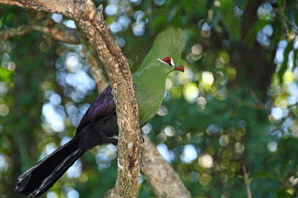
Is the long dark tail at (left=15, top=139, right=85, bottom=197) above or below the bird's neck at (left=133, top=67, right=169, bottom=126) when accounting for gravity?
below

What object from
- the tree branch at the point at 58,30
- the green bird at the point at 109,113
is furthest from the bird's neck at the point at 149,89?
the tree branch at the point at 58,30

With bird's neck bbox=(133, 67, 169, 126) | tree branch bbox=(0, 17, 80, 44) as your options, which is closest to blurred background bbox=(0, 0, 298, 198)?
tree branch bbox=(0, 17, 80, 44)

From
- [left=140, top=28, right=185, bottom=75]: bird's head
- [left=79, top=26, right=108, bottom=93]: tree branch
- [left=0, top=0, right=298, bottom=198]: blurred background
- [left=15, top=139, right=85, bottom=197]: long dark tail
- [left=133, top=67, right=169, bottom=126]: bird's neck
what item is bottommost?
[left=0, top=0, right=298, bottom=198]: blurred background

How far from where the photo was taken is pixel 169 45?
250cm

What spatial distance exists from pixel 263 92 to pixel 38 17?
3.53 metres

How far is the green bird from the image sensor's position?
7.86 ft

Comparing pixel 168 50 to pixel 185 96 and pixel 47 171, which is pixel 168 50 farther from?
pixel 185 96

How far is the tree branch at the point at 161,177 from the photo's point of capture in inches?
122

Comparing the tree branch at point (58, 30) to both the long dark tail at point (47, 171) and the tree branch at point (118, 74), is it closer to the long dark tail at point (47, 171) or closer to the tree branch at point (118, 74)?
the long dark tail at point (47, 171)

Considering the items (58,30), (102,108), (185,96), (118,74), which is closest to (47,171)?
(102,108)

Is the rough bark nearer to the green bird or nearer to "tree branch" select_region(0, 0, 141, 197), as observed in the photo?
"tree branch" select_region(0, 0, 141, 197)

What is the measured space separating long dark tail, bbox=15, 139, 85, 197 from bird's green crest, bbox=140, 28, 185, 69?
3.09 feet

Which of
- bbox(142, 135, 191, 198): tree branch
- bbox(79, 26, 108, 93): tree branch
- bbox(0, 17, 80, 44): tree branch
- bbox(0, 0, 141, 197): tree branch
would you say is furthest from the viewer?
bbox(0, 17, 80, 44): tree branch

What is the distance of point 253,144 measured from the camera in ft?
12.5
